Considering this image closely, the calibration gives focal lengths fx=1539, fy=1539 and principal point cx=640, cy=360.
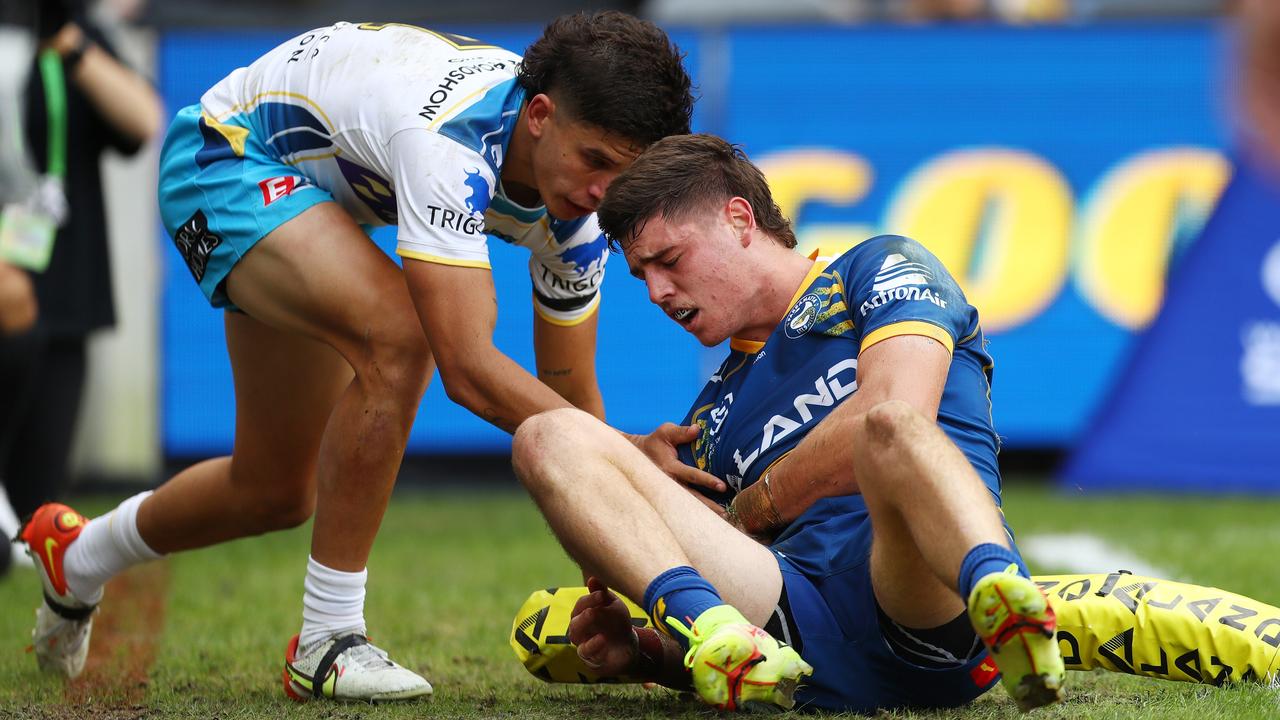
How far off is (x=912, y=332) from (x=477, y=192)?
3.69 feet

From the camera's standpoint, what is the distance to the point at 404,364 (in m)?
3.72

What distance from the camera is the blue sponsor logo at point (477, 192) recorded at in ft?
11.8

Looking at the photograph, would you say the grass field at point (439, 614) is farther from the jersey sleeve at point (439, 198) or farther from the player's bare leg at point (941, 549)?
the jersey sleeve at point (439, 198)

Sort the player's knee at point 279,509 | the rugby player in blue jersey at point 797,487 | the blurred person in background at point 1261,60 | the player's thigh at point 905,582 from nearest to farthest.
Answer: the blurred person in background at point 1261,60 → the rugby player in blue jersey at point 797,487 → the player's thigh at point 905,582 → the player's knee at point 279,509

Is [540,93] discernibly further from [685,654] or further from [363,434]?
[685,654]

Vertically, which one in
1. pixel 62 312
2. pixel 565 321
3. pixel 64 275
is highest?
pixel 565 321

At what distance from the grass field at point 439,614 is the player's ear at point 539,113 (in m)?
1.38

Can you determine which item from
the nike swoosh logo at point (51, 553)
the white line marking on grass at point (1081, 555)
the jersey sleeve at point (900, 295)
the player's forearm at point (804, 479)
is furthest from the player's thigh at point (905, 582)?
the white line marking on grass at point (1081, 555)

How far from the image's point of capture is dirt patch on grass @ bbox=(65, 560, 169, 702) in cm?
368

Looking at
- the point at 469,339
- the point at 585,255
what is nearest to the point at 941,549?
the point at 469,339

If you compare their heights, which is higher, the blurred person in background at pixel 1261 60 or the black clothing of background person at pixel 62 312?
the blurred person in background at pixel 1261 60

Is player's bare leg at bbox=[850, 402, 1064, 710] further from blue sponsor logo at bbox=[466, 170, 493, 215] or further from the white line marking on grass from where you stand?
the white line marking on grass

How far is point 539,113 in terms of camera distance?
149 inches

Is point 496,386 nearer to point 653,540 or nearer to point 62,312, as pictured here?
point 653,540
